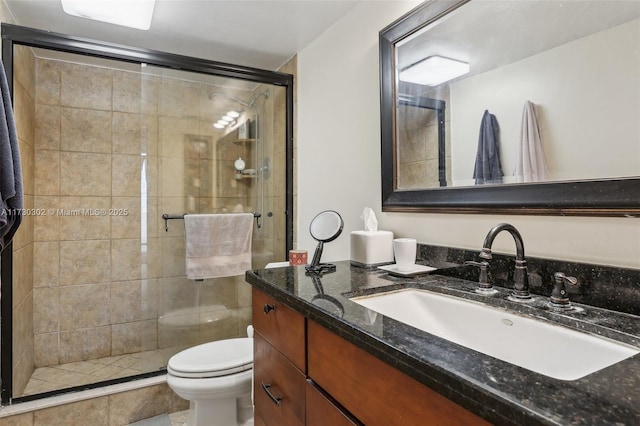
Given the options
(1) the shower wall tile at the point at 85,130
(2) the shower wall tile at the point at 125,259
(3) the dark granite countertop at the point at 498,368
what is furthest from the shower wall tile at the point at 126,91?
(3) the dark granite countertop at the point at 498,368

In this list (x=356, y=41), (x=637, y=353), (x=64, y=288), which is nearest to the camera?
(x=637, y=353)

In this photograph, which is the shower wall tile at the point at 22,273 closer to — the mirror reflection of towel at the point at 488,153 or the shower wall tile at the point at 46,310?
the shower wall tile at the point at 46,310

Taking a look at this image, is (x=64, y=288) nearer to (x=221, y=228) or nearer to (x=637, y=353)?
(x=221, y=228)

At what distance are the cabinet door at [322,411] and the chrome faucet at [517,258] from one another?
0.52m

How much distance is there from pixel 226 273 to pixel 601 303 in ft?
6.25

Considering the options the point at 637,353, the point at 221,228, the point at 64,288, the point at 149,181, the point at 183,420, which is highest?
the point at 149,181

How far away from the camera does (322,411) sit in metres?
0.82

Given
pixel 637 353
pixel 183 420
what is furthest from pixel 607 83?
pixel 183 420

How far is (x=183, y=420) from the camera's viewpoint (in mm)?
1958

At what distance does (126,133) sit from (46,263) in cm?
104

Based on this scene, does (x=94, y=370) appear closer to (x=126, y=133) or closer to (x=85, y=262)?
(x=85, y=262)

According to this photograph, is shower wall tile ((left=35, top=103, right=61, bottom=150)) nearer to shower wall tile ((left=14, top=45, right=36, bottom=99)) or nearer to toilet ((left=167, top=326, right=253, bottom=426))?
shower wall tile ((left=14, top=45, right=36, bottom=99))

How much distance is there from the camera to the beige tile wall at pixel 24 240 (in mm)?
1864

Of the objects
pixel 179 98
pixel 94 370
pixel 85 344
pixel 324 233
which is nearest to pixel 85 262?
pixel 85 344
